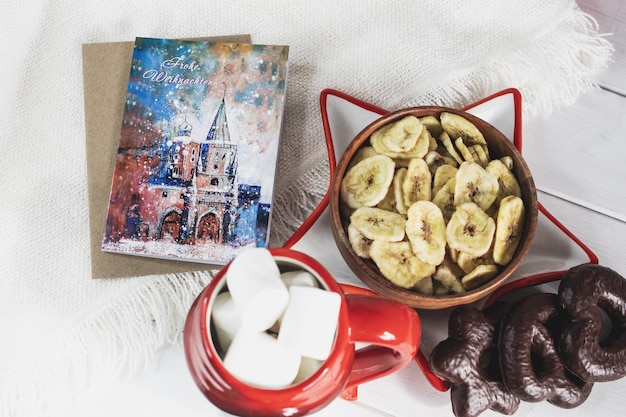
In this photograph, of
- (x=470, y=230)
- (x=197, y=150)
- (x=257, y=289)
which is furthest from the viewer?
(x=197, y=150)

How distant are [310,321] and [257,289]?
48 mm

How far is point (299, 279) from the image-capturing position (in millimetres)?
498

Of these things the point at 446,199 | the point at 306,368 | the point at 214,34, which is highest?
the point at 214,34

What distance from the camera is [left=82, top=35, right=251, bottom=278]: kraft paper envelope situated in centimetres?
75

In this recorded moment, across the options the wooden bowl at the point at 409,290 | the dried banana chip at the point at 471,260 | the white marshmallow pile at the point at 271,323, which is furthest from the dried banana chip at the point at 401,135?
the white marshmallow pile at the point at 271,323

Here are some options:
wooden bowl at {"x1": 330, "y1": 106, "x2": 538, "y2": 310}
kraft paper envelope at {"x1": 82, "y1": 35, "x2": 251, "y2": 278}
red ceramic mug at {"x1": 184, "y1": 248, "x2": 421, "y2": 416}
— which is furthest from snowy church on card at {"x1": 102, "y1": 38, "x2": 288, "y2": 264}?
red ceramic mug at {"x1": 184, "y1": 248, "x2": 421, "y2": 416}

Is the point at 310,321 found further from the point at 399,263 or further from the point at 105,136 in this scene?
the point at 105,136

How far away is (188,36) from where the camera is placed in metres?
0.82

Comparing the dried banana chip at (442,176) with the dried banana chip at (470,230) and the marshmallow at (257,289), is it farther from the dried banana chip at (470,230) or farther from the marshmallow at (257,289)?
the marshmallow at (257,289)

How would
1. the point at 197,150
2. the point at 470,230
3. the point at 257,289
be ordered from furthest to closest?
the point at 197,150, the point at 470,230, the point at 257,289

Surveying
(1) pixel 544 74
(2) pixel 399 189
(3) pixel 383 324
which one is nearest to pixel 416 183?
(2) pixel 399 189

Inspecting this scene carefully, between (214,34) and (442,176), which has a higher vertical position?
(214,34)

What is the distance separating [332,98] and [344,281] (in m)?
0.21

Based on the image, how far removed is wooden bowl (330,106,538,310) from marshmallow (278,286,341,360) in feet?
0.50
